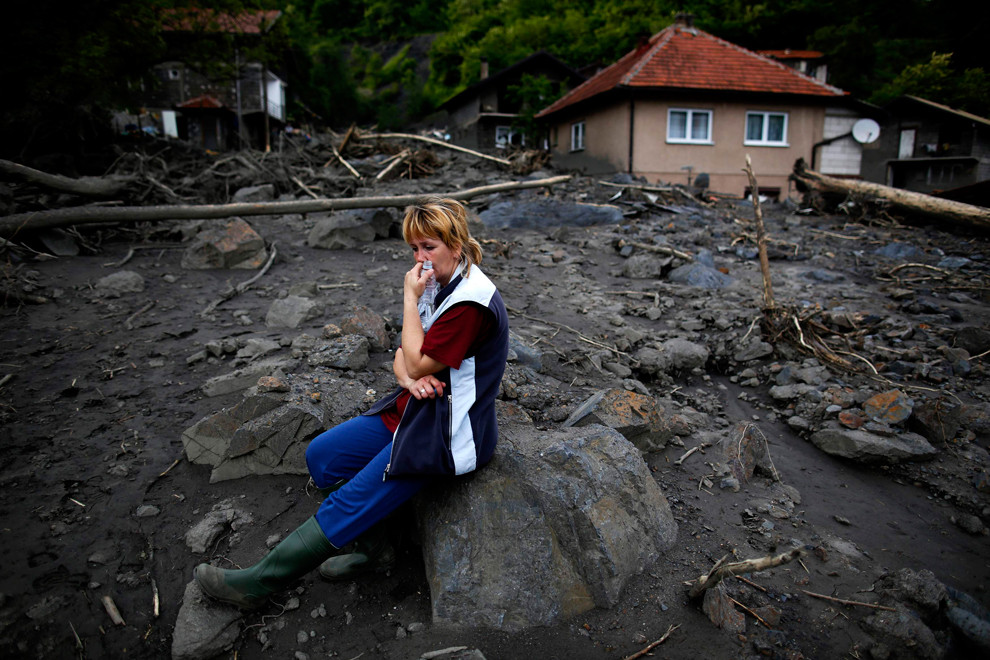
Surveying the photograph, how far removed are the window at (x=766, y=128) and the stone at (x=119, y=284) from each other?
1917 centimetres

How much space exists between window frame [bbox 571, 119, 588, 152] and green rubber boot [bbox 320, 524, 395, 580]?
66.8ft

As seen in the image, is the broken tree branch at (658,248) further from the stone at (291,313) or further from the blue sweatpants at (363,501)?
the blue sweatpants at (363,501)

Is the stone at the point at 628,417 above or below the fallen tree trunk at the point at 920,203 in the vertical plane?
below

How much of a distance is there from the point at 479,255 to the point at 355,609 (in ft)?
5.63

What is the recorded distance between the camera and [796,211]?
13.4 metres

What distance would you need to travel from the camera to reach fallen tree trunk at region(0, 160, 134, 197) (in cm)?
653

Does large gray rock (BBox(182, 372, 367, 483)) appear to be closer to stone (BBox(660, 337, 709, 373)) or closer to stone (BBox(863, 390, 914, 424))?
stone (BBox(660, 337, 709, 373))

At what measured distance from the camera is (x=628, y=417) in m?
3.40

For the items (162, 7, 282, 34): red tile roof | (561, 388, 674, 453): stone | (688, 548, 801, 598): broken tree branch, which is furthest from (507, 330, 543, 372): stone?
(162, 7, 282, 34): red tile roof

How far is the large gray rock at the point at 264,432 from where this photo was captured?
10.1 ft

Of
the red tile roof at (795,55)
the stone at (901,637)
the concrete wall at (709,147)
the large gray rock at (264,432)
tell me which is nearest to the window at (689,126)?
the concrete wall at (709,147)

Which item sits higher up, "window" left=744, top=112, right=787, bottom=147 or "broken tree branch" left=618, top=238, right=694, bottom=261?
"window" left=744, top=112, right=787, bottom=147

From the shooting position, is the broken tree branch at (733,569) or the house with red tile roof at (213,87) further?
the house with red tile roof at (213,87)

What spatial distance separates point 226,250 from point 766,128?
19.0m
